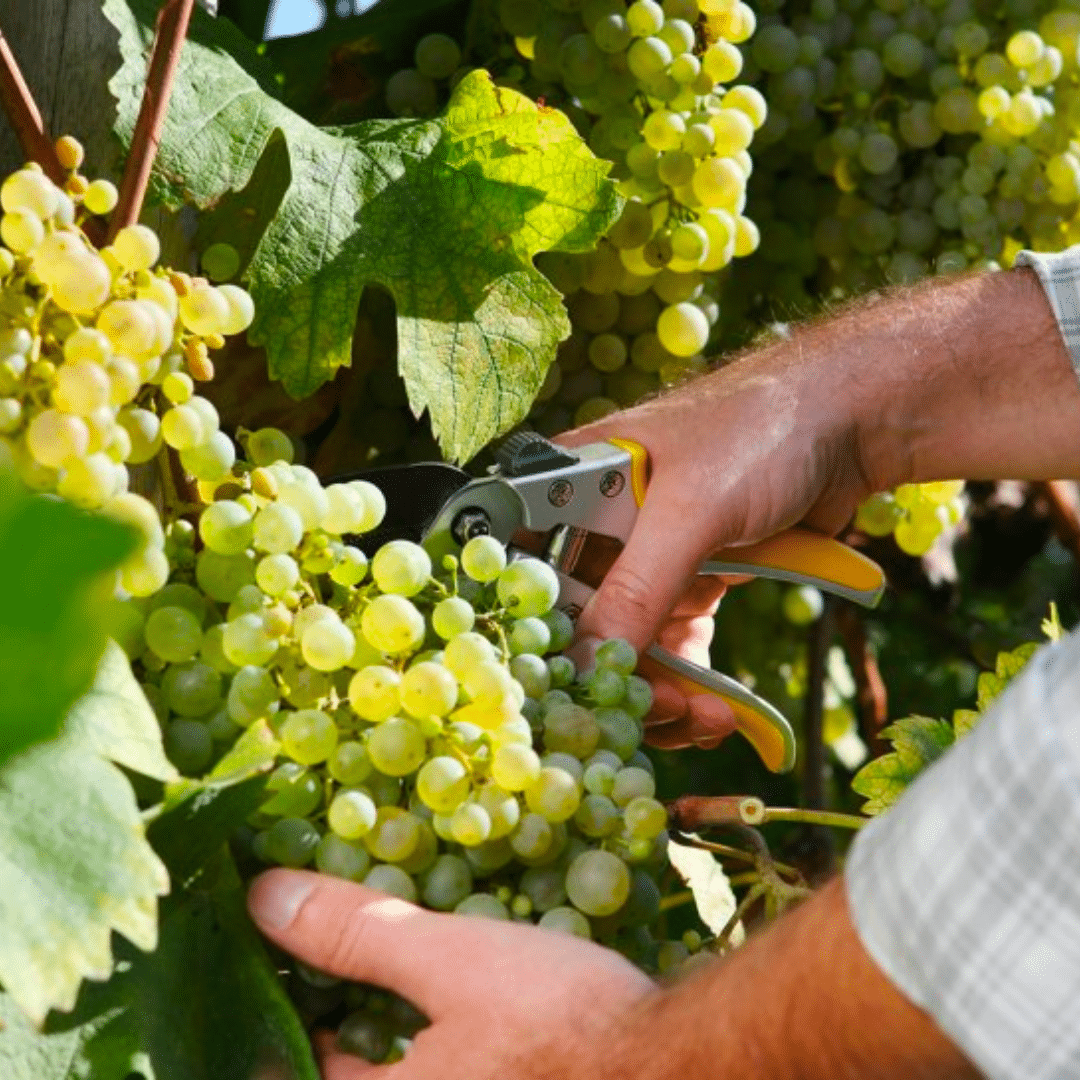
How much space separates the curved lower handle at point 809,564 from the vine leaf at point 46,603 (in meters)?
0.76

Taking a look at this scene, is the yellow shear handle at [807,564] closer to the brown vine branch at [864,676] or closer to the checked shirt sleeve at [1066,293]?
the checked shirt sleeve at [1066,293]

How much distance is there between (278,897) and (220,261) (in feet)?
1.34

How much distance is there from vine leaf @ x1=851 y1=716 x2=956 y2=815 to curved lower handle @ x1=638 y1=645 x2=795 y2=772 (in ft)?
0.17

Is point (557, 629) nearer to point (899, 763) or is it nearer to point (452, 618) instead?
point (452, 618)

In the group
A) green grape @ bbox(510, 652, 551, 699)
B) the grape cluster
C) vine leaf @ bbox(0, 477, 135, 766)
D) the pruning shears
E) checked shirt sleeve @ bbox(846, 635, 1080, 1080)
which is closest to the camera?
vine leaf @ bbox(0, 477, 135, 766)

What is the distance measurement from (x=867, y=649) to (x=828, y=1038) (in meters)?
1.13

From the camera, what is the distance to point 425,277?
0.99 meters

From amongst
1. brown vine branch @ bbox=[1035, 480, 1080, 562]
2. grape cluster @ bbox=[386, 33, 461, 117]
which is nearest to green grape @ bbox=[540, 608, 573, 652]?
grape cluster @ bbox=[386, 33, 461, 117]

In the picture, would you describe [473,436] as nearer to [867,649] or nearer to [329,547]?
[329,547]

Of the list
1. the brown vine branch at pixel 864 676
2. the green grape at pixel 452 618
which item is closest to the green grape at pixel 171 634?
the green grape at pixel 452 618

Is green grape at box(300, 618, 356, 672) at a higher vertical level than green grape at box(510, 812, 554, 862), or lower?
higher

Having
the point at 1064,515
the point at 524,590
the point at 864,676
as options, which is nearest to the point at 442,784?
the point at 524,590

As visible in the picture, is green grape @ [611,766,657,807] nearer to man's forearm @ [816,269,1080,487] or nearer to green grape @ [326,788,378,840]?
green grape @ [326,788,378,840]

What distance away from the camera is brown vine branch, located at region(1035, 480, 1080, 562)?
5.67 feet
